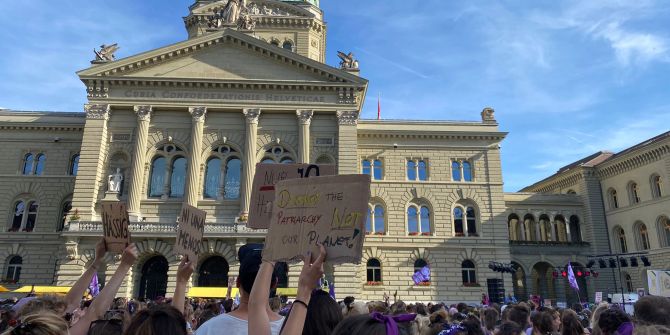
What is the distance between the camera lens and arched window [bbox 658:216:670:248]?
3762 centimetres

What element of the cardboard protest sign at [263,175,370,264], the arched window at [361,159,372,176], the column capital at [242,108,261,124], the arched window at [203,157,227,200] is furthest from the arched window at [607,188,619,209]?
the cardboard protest sign at [263,175,370,264]

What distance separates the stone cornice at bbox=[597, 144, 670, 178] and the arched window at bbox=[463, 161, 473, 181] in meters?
14.4

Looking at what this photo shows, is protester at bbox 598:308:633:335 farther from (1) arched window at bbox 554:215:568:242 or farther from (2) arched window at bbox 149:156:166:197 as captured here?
(1) arched window at bbox 554:215:568:242

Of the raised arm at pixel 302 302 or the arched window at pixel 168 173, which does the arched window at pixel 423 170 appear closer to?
the arched window at pixel 168 173

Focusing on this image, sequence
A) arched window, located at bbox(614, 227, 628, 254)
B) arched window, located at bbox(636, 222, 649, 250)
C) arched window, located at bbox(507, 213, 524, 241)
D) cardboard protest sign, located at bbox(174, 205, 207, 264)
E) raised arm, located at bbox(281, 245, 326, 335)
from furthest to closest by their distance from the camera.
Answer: arched window, located at bbox(507, 213, 524, 241)
arched window, located at bbox(614, 227, 628, 254)
arched window, located at bbox(636, 222, 649, 250)
cardboard protest sign, located at bbox(174, 205, 207, 264)
raised arm, located at bbox(281, 245, 326, 335)

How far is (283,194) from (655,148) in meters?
43.6

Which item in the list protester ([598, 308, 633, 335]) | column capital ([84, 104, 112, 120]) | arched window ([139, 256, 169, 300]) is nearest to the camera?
protester ([598, 308, 633, 335])

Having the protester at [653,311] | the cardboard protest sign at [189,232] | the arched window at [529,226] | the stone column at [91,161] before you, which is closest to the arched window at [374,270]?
the arched window at [529,226]

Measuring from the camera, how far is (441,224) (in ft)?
122

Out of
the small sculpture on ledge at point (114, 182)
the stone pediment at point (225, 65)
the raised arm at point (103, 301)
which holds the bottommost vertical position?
the raised arm at point (103, 301)

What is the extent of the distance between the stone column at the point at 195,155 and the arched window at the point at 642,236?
36239mm

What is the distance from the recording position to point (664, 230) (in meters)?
38.1

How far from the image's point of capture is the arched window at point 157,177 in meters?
33.8

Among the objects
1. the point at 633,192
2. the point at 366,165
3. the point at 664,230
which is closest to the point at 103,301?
the point at 366,165
